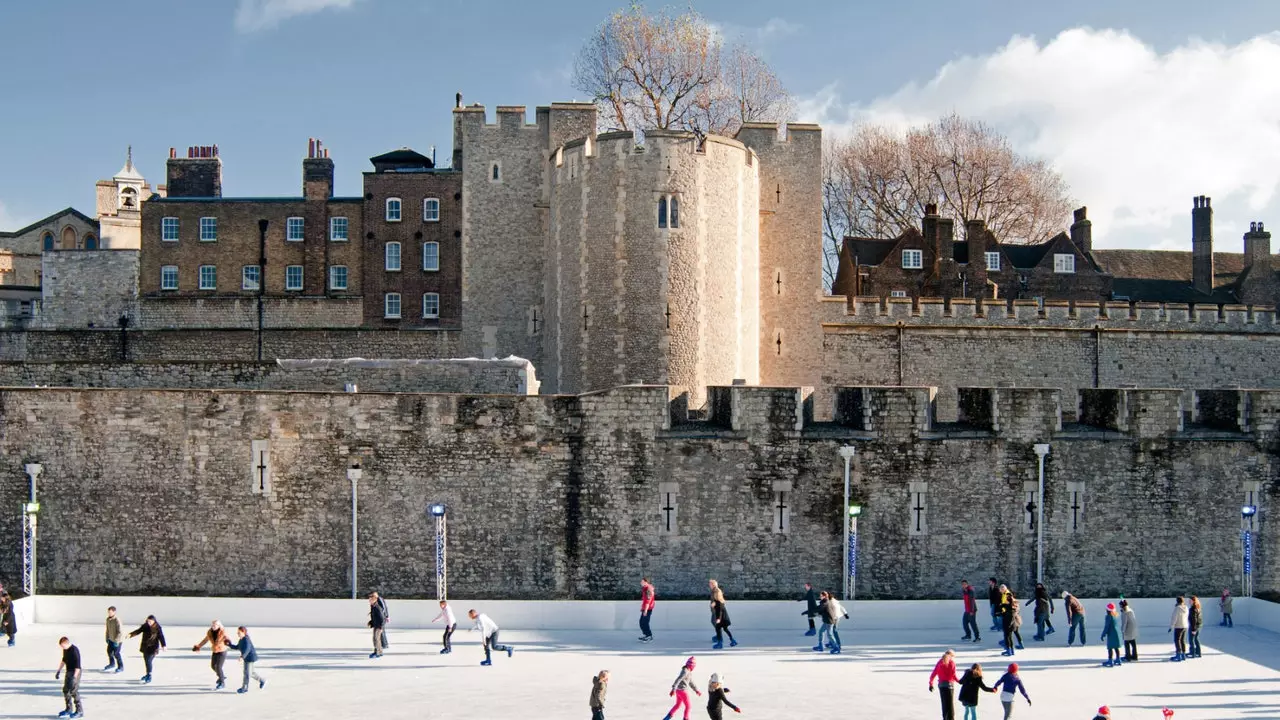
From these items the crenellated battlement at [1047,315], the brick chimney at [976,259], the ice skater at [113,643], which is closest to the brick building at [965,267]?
the brick chimney at [976,259]

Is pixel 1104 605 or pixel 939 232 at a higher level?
pixel 939 232

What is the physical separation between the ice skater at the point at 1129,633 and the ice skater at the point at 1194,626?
0.78 meters

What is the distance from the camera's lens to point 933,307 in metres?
32.0

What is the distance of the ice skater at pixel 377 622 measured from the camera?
55.1 feet

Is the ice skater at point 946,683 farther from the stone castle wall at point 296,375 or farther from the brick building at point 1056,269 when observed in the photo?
the brick building at point 1056,269

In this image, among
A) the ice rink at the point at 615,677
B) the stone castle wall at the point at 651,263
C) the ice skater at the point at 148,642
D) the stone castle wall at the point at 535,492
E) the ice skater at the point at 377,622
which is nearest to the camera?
the ice rink at the point at 615,677

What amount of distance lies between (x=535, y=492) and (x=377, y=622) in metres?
4.68

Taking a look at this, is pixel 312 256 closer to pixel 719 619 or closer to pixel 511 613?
pixel 511 613

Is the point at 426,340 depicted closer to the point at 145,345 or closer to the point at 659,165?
the point at 145,345

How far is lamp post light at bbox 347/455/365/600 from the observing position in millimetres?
20609

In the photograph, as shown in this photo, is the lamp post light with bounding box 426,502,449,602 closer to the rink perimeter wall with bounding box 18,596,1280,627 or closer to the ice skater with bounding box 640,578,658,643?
the rink perimeter wall with bounding box 18,596,1280,627

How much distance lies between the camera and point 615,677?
1603 cm

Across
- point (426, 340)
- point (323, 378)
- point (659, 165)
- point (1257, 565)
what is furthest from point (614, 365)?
point (1257, 565)

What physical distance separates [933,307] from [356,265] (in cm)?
1467
